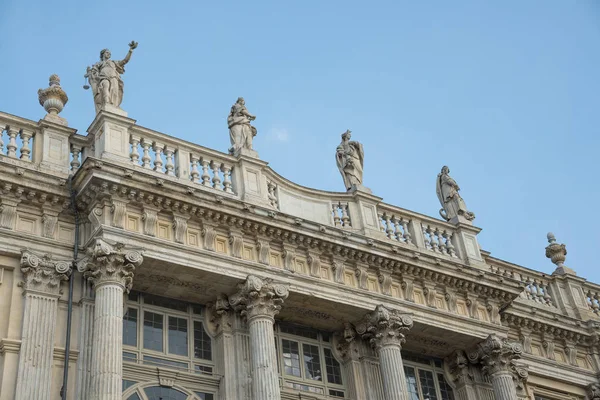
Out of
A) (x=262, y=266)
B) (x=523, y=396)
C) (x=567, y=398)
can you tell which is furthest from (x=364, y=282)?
(x=567, y=398)

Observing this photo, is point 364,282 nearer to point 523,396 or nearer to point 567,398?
point 523,396

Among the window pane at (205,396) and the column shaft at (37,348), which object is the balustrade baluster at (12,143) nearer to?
the column shaft at (37,348)

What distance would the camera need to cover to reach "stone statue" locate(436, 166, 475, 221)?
83.0 feet

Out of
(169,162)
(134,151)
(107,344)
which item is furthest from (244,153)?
(107,344)

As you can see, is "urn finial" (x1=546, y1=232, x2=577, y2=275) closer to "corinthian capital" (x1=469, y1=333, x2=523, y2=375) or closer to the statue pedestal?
"corinthian capital" (x1=469, y1=333, x2=523, y2=375)

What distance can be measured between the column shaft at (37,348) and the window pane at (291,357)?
5434 mm

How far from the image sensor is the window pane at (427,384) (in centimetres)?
2253

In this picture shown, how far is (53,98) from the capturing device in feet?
66.8

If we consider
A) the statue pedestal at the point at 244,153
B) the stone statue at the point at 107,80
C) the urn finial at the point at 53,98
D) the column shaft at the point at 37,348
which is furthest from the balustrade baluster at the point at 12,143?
the statue pedestal at the point at 244,153

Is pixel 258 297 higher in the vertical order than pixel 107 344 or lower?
higher

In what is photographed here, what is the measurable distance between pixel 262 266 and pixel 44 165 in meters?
5.02

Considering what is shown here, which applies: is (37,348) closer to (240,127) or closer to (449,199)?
(240,127)

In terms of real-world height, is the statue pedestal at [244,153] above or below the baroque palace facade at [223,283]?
above

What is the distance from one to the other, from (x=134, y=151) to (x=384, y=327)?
6879 millimetres
